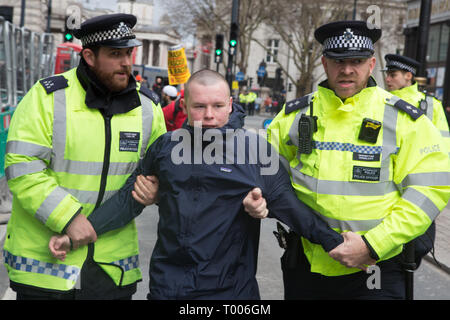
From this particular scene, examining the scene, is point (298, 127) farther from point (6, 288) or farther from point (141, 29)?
point (141, 29)

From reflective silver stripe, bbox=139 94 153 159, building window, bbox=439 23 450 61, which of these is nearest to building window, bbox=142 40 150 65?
building window, bbox=439 23 450 61

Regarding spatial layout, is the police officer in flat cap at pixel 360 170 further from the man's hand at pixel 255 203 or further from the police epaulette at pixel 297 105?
the man's hand at pixel 255 203

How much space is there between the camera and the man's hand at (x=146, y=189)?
284 centimetres

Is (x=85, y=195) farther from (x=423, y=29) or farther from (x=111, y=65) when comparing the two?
(x=423, y=29)

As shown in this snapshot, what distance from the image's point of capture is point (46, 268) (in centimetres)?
293

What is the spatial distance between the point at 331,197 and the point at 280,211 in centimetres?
31

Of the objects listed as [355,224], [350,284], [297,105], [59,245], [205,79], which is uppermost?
[205,79]

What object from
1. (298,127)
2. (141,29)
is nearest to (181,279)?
(298,127)

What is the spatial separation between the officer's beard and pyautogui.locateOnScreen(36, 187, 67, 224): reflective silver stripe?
0.55 m

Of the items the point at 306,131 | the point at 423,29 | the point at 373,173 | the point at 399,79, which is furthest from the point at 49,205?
the point at 423,29

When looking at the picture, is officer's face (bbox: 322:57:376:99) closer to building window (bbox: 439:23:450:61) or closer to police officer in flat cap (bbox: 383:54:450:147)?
police officer in flat cap (bbox: 383:54:450:147)

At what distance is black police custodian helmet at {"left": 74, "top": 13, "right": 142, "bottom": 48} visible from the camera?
297cm

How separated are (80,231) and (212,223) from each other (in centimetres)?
59

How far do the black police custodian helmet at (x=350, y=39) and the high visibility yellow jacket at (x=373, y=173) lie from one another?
179 mm
